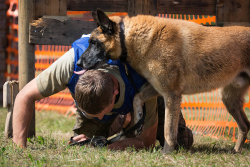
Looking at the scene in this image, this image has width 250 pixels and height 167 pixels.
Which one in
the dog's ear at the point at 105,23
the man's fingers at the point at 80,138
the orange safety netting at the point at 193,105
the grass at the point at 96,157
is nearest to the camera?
the grass at the point at 96,157

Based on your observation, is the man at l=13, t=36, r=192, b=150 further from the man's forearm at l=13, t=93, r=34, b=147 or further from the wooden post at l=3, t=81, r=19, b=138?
the wooden post at l=3, t=81, r=19, b=138

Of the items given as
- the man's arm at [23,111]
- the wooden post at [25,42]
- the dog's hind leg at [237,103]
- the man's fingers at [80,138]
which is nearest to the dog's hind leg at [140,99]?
the man's fingers at [80,138]

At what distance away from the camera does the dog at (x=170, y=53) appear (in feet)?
9.50

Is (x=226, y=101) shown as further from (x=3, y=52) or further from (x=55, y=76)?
(x=3, y=52)

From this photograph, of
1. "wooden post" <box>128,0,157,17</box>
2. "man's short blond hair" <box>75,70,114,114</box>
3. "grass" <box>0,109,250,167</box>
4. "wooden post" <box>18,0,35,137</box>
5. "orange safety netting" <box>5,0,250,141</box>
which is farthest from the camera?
"orange safety netting" <box>5,0,250,141</box>

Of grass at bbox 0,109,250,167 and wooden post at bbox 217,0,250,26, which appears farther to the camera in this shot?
wooden post at bbox 217,0,250,26

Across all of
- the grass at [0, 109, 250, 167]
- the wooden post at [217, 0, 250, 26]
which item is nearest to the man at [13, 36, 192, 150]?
the grass at [0, 109, 250, 167]

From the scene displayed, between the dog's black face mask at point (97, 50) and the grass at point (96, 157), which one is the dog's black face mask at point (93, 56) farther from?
the grass at point (96, 157)

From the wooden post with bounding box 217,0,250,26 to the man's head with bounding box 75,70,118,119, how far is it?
207 centimetres

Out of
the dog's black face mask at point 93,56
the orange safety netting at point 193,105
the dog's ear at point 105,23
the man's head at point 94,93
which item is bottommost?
the orange safety netting at point 193,105

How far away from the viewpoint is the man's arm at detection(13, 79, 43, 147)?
9.15ft

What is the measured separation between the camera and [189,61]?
2994 mm

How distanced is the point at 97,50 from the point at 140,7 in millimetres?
1020

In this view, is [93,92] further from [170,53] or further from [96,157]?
[170,53]
